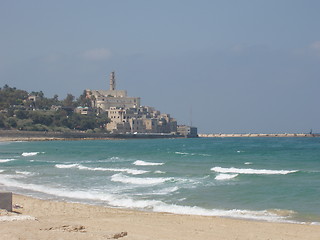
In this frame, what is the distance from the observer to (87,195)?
2333cm

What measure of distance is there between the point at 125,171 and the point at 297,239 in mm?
21927

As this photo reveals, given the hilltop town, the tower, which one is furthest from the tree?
the tower

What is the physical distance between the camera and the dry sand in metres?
12.8

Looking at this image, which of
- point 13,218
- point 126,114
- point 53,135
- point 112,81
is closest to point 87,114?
point 126,114

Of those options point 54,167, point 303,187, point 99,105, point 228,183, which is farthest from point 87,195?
point 99,105

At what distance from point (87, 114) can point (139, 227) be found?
145m

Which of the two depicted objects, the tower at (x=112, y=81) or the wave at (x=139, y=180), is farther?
the tower at (x=112, y=81)

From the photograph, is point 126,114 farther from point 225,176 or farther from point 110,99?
point 225,176

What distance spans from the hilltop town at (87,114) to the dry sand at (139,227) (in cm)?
12276

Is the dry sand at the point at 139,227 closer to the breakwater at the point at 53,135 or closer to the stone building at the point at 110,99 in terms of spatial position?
the breakwater at the point at 53,135

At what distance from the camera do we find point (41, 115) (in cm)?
14362

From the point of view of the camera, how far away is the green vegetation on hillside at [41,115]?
453 ft

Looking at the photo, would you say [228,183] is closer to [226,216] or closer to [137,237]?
[226,216]

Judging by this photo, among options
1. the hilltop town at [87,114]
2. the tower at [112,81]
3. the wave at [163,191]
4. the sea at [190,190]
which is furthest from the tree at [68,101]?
the wave at [163,191]
